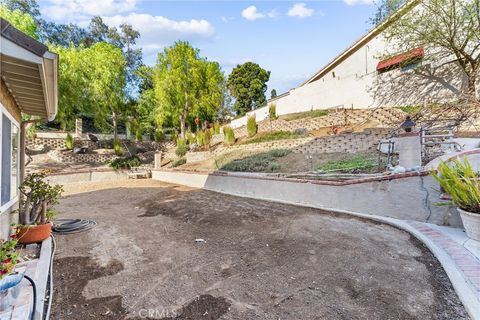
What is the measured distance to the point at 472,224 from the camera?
13.1 ft

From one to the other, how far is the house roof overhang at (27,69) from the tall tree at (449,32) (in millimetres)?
15323

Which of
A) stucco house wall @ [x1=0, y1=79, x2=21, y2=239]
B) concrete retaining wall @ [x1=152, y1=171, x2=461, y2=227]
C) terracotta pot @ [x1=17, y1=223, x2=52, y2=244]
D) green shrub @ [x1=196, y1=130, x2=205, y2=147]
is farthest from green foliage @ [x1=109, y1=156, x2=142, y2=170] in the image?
terracotta pot @ [x1=17, y1=223, x2=52, y2=244]

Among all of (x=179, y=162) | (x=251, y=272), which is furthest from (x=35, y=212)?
(x=179, y=162)

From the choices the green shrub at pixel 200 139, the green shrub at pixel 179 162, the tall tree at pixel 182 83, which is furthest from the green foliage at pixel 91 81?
the green shrub at pixel 179 162

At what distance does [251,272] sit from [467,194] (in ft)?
12.0

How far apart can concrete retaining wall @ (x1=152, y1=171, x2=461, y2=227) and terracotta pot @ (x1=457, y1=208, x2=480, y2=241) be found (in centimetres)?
66

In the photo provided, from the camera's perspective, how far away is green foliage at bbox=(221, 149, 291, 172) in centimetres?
1145

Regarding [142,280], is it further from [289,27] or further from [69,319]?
[289,27]

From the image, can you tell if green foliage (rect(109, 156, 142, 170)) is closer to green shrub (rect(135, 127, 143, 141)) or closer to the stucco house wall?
green shrub (rect(135, 127, 143, 141))

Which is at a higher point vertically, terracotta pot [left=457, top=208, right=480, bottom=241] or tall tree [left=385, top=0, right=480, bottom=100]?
tall tree [left=385, top=0, right=480, bottom=100]

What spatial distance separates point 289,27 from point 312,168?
21.2 feet

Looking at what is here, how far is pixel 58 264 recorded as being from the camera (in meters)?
3.80

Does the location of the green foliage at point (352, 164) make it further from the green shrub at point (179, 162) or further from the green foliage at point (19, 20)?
the green foliage at point (19, 20)

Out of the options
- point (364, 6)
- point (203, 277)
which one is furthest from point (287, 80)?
point (203, 277)
